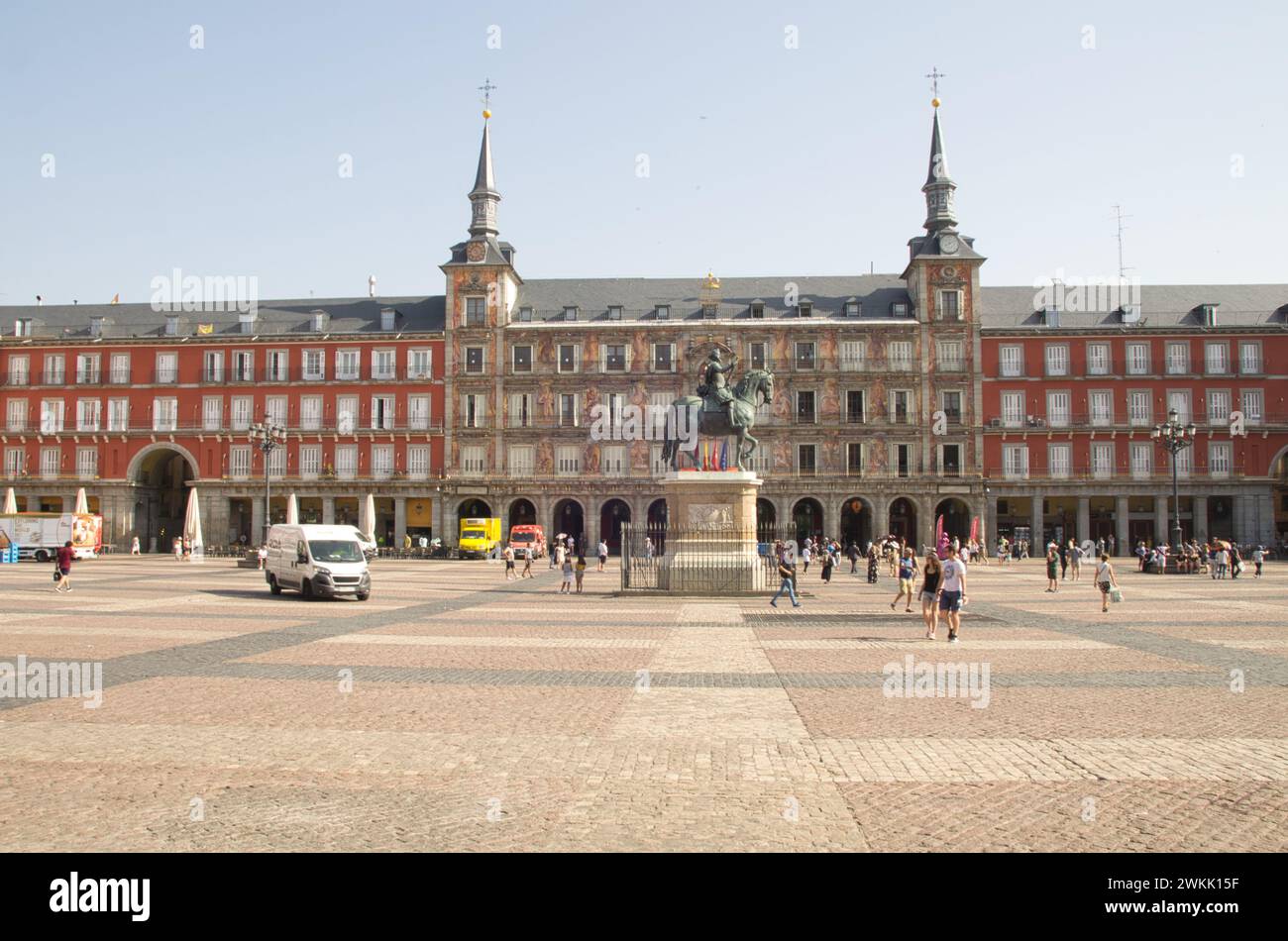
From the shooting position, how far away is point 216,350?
201 feet

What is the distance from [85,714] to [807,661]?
8.96 metres

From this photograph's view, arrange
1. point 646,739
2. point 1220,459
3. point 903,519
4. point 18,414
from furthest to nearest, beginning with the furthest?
point 18,414 < point 903,519 < point 1220,459 < point 646,739

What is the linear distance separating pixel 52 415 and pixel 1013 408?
60.2 metres

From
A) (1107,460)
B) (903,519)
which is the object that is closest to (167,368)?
(903,519)

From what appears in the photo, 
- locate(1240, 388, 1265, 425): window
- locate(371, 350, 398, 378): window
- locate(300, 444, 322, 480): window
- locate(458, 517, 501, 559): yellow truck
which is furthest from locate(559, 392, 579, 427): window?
locate(1240, 388, 1265, 425): window

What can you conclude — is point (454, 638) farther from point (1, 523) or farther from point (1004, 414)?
point (1004, 414)

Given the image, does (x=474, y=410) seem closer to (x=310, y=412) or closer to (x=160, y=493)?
(x=310, y=412)

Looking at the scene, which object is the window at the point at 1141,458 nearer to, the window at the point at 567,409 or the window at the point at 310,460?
the window at the point at 567,409

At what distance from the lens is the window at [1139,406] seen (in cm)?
5775

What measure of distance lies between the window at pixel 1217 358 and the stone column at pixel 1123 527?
946cm

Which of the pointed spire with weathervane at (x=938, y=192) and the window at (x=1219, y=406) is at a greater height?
the pointed spire with weathervane at (x=938, y=192)

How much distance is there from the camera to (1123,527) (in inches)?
2247

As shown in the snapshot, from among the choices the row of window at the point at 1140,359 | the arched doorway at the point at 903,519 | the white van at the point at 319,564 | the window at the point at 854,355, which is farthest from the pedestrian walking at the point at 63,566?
the row of window at the point at 1140,359

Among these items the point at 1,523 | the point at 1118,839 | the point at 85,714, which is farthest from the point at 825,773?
the point at 1,523
